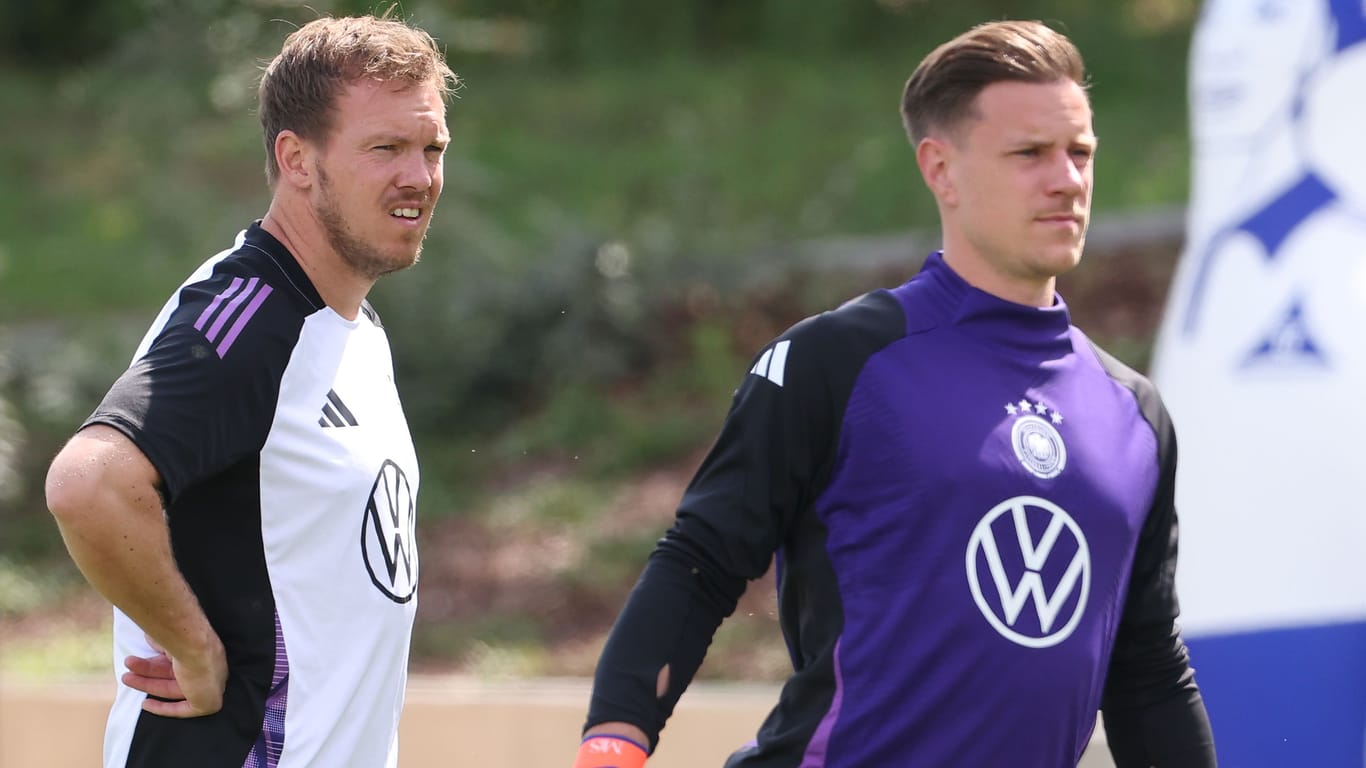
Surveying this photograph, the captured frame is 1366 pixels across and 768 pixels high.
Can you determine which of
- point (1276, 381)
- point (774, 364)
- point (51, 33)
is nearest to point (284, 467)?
point (774, 364)

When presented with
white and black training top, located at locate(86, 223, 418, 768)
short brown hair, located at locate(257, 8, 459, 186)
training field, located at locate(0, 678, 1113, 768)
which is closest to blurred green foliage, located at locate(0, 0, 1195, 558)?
training field, located at locate(0, 678, 1113, 768)

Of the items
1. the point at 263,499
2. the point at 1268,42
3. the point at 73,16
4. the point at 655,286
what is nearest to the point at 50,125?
the point at 73,16

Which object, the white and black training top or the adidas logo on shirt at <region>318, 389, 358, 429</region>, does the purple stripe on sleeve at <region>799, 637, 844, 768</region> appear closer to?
the white and black training top

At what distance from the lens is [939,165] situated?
2795 millimetres

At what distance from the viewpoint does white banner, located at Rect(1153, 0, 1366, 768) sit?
3977 mm

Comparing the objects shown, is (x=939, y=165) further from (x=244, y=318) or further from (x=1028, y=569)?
(x=244, y=318)

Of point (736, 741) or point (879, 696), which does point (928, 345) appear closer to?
point (879, 696)

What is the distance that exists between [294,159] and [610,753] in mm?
1044

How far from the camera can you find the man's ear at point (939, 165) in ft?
9.11

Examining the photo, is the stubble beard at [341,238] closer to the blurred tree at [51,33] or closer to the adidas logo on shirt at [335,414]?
the adidas logo on shirt at [335,414]

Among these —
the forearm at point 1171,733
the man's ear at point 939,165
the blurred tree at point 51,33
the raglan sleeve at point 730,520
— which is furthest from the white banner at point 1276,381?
the blurred tree at point 51,33

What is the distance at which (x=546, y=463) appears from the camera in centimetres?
934

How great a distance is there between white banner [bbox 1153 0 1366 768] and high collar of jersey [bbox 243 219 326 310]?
2384mm

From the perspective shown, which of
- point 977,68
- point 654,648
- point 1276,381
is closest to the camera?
point 654,648
